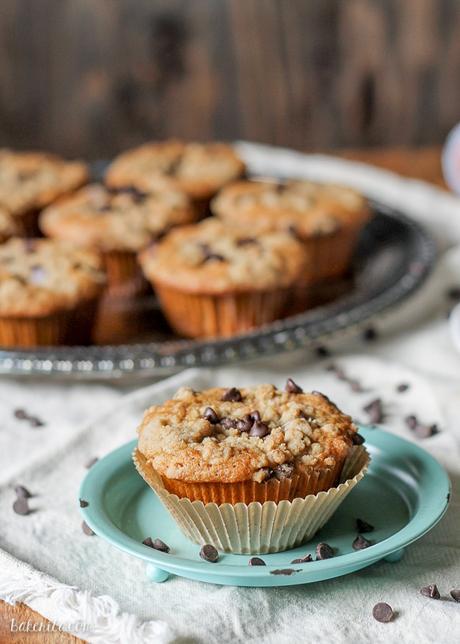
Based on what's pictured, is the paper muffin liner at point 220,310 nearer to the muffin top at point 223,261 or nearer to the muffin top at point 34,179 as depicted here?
the muffin top at point 223,261

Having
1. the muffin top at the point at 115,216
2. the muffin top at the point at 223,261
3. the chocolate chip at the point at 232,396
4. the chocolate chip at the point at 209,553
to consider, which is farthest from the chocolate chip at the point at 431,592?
the muffin top at the point at 115,216

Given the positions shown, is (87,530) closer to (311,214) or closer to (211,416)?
(211,416)

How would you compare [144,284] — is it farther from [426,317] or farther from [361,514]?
[361,514]

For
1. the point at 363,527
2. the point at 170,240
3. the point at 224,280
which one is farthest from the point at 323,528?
the point at 170,240

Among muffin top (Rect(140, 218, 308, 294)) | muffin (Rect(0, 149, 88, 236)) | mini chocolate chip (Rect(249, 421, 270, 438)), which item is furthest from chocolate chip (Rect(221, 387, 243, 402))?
muffin (Rect(0, 149, 88, 236))

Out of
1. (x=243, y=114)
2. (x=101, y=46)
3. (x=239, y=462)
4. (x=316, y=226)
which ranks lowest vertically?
(x=243, y=114)

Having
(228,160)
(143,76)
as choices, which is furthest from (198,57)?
(228,160)
